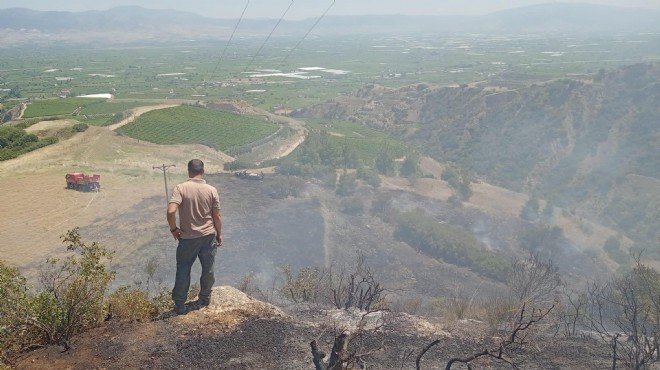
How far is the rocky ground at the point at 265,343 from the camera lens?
5699mm

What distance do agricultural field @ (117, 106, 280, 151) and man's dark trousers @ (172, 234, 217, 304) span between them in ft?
126

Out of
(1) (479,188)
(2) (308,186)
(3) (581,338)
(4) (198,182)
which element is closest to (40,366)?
(4) (198,182)

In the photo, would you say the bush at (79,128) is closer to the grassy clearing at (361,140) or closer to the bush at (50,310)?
the grassy clearing at (361,140)

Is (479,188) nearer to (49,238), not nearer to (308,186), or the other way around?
(308,186)

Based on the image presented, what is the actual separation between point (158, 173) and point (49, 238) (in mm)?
11135

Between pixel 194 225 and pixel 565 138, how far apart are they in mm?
60119

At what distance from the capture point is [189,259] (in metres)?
6.43

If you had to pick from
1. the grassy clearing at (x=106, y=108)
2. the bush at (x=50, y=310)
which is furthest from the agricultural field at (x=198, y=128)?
the bush at (x=50, y=310)

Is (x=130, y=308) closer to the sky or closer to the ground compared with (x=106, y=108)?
closer to the sky

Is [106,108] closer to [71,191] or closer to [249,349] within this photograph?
[71,191]

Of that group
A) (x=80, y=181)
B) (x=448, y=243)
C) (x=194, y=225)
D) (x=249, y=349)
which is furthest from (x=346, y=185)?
(x=249, y=349)

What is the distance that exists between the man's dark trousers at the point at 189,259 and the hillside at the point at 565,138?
4217 cm

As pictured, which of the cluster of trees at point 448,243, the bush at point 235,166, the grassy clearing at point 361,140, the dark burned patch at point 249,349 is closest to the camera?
the dark burned patch at point 249,349

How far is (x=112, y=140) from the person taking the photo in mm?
37750
